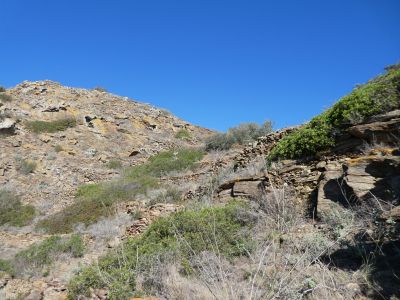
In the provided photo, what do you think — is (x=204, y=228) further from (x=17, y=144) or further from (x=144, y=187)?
(x=17, y=144)

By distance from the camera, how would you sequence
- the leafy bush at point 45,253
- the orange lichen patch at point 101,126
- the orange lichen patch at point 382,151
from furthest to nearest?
the orange lichen patch at point 101,126 < the leafy bush at point 45,253 < the orange lichen patch at point 382,151

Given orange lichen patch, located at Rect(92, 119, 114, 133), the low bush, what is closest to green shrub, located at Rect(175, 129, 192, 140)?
orange lichen patch, located at Rect(92, 119, 114, 133)

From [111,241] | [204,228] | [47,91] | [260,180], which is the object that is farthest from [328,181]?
[47,91]

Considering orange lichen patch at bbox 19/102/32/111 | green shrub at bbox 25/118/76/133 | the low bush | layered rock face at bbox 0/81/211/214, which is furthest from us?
orange lichen patch at bbox 19/102/32/111

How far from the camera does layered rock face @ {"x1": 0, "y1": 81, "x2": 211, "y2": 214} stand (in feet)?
54.6

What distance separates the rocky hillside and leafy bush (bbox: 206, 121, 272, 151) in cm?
225

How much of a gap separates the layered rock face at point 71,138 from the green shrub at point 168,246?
9304 mm

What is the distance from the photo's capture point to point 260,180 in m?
8.38

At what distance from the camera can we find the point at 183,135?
26.2 meters

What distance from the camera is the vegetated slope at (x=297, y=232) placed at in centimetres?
314

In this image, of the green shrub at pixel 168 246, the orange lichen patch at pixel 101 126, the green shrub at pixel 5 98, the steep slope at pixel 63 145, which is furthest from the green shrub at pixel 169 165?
the green shrub at pixel 5 98

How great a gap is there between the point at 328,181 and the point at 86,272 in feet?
15.0

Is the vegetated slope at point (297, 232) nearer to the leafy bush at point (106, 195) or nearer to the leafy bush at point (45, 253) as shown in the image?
the leafy bush at point (45, 253)

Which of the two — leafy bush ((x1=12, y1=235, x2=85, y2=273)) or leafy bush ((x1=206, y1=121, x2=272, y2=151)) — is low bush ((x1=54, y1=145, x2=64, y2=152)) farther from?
leafy bush ((x1=12, y1=235, x2=85, y2=273))
